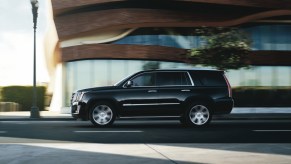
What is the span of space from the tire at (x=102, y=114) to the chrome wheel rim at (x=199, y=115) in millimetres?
2482

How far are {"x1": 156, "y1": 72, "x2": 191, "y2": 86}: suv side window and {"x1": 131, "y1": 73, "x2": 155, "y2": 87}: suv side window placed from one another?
177 millimetres

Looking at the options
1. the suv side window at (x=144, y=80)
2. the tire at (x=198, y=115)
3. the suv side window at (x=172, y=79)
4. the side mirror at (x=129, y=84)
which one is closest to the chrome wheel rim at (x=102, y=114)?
the side mirror at (x=129, y=84)

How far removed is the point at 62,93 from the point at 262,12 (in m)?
12.7

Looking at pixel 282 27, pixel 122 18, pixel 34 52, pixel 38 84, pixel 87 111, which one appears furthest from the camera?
pixel 38 84

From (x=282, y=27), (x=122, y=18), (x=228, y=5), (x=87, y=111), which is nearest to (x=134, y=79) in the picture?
(x=87, y=111)

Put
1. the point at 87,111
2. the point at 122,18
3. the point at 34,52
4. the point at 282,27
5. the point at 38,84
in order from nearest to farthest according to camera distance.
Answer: the point at 87,111, the point at 34,52, the point at 122,18, the point at 282,27, the point at 38,84

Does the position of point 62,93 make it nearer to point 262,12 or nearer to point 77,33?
point 77,33

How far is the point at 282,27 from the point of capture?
30547mm

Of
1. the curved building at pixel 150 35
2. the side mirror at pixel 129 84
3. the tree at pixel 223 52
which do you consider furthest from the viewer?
the curved building at pixel 150 35

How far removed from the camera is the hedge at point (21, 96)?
31.7 metres

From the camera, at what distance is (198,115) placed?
51.6ft

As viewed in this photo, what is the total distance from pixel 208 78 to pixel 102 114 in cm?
358

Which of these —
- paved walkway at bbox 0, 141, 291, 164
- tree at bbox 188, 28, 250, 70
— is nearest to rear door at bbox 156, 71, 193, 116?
paved walkway at bbox 0, 141, 291, 164

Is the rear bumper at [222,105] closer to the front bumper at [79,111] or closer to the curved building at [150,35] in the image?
the front bumper at [79,111]
